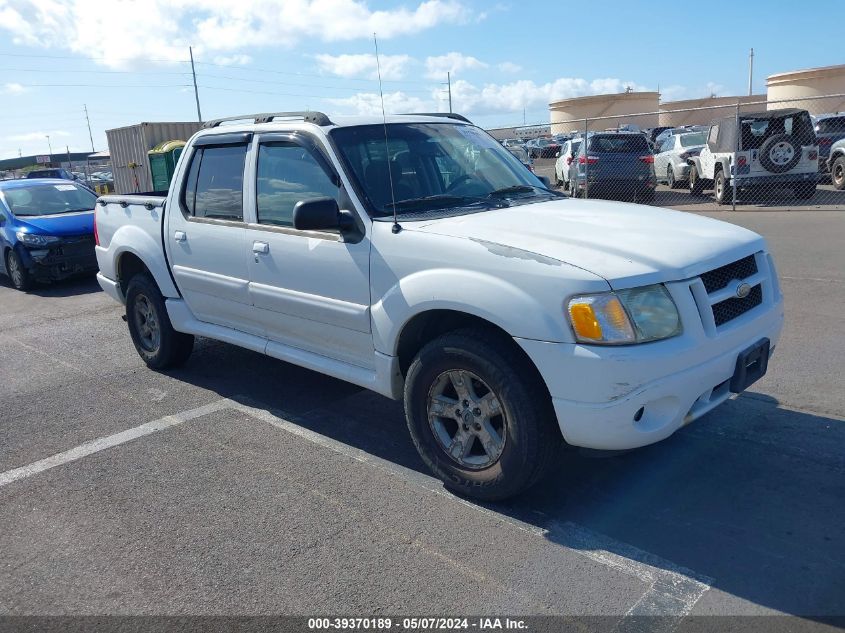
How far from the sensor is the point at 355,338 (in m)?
4.27

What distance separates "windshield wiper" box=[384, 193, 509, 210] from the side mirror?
0.37 meters

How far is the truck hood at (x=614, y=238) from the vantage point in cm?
335

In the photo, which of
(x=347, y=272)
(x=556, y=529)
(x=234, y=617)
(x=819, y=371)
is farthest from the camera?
(x=819, y=371)

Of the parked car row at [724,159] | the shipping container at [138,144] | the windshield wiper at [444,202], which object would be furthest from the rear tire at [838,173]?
the shipping container at [138,144]

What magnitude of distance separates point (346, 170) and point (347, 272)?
0.60 m

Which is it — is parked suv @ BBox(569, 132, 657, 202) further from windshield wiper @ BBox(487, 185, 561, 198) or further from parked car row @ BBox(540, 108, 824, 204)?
windshield wiper @ BBox(487, 185, 561, 198)

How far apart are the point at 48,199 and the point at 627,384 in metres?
11.2

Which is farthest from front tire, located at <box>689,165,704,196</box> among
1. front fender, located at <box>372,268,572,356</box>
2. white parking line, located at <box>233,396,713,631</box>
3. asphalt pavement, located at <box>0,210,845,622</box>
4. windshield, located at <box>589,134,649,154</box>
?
white parking line, located at <box>233,396,713,631</box>

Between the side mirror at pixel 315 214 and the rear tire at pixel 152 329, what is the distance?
8.05 ft

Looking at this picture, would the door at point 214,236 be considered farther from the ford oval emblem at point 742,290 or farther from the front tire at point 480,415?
the ford oval emblem at point 742,290

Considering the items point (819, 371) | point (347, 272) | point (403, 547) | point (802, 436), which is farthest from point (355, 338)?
point (819, 371)

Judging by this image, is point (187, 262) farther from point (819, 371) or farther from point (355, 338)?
point (819, 371)

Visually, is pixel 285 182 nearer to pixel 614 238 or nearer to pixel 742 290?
pixel 614 238

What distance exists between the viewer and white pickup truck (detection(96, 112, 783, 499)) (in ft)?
10.8
